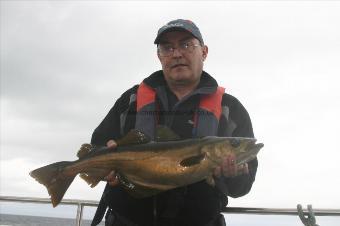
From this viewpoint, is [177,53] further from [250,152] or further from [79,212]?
[79,212]

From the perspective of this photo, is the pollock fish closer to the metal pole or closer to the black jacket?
the black jacket

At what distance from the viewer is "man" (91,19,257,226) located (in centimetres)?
457

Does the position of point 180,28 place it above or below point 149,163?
above

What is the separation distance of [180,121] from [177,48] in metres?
1.13

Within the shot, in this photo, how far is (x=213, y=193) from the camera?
4660mm

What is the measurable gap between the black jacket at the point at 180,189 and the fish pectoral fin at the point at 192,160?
0.43 m

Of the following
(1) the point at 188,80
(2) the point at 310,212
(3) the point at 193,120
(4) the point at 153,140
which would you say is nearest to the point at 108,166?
(4) the point at 153,140

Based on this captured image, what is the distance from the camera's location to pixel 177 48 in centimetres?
551

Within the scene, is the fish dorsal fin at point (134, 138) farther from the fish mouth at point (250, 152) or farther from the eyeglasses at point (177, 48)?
the eyeglasses at point (177, 48)

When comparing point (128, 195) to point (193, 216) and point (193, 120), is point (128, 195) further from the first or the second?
point (193, 120)

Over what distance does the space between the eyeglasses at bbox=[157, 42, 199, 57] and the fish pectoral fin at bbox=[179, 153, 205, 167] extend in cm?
171

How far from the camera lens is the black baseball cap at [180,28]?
18.0ft

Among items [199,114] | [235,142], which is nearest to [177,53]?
[199,114]

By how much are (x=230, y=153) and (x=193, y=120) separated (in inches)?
33.5
